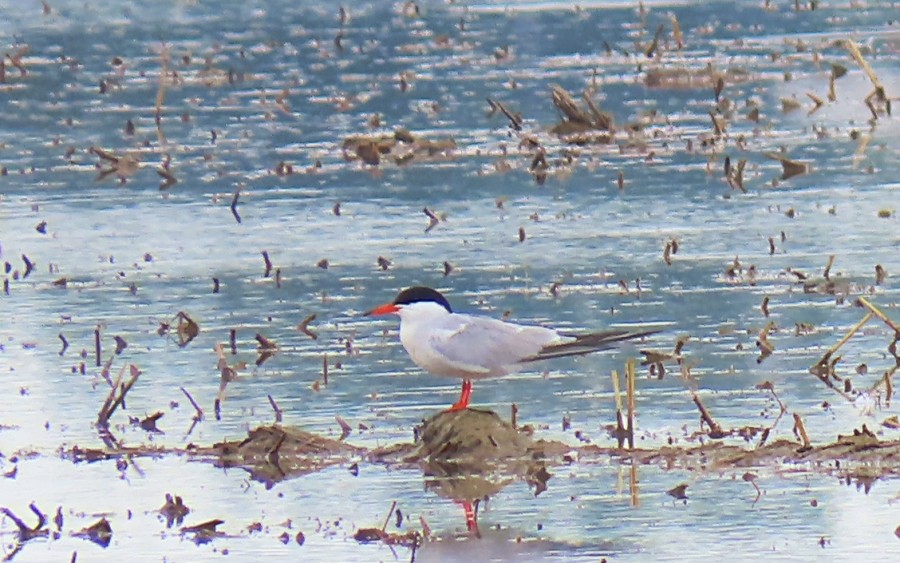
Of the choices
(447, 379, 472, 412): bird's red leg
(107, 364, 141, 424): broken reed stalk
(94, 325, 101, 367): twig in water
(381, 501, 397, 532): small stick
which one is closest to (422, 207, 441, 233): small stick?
(94, 325, 101, 367): twig in water

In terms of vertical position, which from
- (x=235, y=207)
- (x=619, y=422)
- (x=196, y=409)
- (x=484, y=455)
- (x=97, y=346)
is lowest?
(x=484, y=455)

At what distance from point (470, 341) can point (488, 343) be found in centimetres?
9

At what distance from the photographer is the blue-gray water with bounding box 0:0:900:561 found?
785 centimetres

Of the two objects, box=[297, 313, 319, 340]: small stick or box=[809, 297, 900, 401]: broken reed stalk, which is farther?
box=[297, 313, 319, 340]: small stick

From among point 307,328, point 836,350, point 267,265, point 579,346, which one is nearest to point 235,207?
point 267,265

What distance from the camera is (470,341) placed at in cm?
891

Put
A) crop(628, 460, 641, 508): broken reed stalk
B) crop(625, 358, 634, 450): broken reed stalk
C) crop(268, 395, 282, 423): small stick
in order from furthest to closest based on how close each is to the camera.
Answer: crop(268, 395, 282, 423): small stick
crop(625, 358, 634, 450): broken reed stalk
crop(628, 460, 641, 508): broken reed stalk

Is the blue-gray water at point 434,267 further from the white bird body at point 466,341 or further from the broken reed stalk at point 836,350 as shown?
the white bird body at point 466,341

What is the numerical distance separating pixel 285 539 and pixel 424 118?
1269 centimetres

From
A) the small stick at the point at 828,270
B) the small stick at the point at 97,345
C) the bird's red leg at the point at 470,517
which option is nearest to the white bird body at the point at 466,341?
the bird's red leg at the point at 470,517

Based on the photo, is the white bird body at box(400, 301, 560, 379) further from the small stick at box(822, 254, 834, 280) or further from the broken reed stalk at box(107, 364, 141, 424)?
the small stick at box(822, 254, 834, 280)

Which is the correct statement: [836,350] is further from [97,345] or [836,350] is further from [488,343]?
[97,345]

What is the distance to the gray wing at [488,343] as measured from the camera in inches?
350

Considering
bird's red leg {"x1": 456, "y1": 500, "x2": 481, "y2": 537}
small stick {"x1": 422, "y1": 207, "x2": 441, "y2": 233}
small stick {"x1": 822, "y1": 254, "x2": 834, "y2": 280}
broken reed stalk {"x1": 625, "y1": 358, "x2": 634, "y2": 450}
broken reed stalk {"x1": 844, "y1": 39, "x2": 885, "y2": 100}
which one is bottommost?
bird's red leg {"x1": 456, "y1": 500, "x2": 481, "y2": 537}
